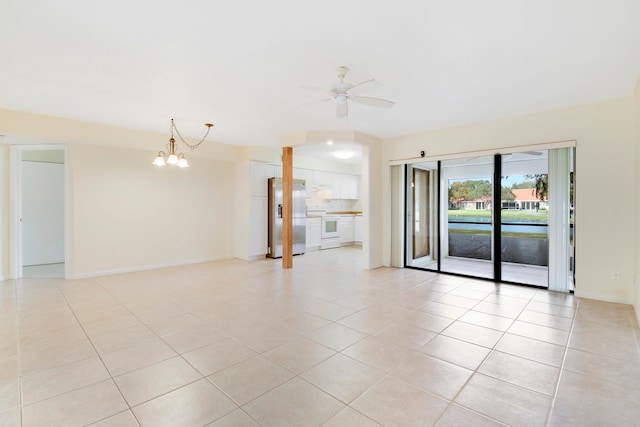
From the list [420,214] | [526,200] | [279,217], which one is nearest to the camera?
[526,200]

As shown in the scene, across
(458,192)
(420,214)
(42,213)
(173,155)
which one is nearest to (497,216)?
(458,192)

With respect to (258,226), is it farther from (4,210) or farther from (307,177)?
(4,210)

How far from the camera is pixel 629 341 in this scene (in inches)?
107

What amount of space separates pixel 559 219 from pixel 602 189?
0.59 meters

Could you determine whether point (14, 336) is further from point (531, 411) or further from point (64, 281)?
point (531, 411)

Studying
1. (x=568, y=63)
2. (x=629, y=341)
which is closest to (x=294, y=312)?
(x=629, y=341)

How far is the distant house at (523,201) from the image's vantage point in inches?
181

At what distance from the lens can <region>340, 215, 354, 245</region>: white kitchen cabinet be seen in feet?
29.7

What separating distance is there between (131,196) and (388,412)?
18.5 ft

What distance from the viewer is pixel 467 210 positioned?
18.9 feet

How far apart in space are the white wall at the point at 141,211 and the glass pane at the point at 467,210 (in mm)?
4796

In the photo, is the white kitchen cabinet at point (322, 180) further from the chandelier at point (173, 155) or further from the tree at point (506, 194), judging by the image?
the tree at point (506, 194)

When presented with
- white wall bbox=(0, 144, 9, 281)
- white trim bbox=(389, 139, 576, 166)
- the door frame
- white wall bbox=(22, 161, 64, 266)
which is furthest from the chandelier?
white trim bbox=(389, 139, 576, 166)

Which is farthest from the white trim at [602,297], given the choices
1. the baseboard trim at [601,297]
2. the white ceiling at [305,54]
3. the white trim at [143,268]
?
the white trim at [143,268]
